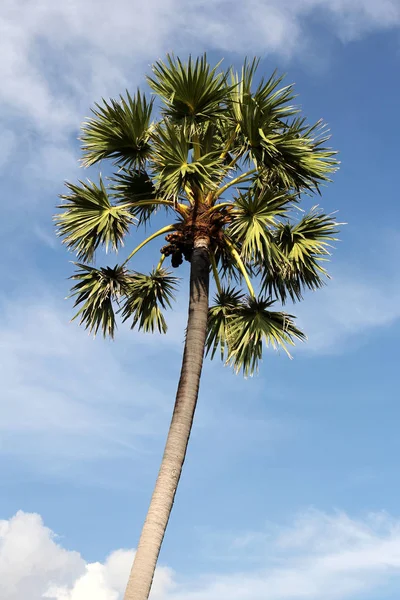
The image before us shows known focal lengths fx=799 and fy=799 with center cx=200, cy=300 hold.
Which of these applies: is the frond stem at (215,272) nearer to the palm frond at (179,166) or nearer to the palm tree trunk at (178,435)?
the palm tree trunk at (178,435)

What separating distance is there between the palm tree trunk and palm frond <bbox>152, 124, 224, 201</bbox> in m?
1.20

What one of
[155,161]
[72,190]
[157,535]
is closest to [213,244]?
[155,161]

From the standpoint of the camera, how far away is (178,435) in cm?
1310

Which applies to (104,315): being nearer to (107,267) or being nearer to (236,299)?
(107,267)

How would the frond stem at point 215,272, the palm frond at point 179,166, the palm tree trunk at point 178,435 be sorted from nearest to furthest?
the palm tree trunk at point 178,435 → the palm frond at point 179,166 → the frond stem at point 215,272

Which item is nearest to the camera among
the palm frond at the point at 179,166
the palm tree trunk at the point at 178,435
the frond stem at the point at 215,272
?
the palm tree trunk at the point at 178,435

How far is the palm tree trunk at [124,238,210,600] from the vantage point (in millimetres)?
12102

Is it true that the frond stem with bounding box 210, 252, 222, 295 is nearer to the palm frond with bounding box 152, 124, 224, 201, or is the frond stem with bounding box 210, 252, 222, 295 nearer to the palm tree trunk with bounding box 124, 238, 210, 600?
the palm tree trunk with bounding box 124, 238, 210, 600

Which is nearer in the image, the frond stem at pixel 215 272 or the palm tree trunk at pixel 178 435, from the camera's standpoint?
the palm tree trunk at pixel 178 435

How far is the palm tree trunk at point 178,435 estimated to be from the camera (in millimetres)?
12102

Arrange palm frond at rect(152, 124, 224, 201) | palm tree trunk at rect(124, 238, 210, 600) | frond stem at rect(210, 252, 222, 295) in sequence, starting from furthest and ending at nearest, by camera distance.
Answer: frond stem at rect(210, 252, 222, 295) < palm frond at rect(152, 124, 224, 201) < palm tree trunk at rect(124, 238, 210, 600)

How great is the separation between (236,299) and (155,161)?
3.56 m

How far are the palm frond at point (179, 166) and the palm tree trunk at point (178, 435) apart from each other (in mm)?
1199

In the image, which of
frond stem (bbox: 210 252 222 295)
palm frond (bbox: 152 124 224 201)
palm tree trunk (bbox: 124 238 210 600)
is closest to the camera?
palm tree trunk (bbox: 124 238 210 600)
